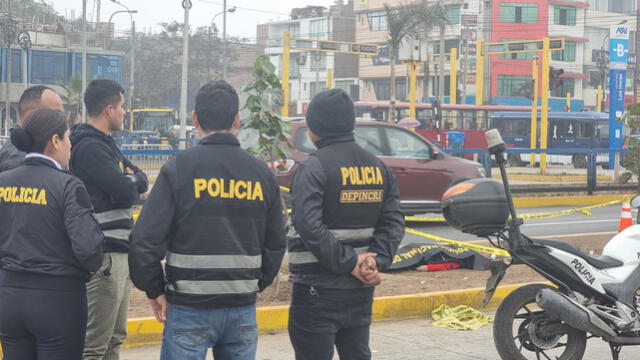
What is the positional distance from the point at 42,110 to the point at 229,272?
1.25 meters

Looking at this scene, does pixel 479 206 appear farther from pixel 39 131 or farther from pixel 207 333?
pixel 39 131

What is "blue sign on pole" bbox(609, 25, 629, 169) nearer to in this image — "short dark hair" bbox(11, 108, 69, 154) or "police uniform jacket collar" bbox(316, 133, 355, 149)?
"police uniform jacket collar" bbox(316, 133, 355, 149)

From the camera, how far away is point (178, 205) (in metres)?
3.87

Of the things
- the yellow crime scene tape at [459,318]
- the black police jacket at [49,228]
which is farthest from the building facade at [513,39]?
the black police jacket at [49,228]

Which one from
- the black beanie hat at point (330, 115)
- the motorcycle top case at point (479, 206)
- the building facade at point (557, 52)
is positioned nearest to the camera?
the black beanie hat at point (330, 115)

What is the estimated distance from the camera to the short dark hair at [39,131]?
4270mm

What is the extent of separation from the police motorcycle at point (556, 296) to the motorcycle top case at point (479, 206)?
0.01 m

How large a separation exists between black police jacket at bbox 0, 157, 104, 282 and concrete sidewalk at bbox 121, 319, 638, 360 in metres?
2.62

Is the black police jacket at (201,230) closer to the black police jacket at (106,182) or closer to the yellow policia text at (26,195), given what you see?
the yellow policia text at (26,195)

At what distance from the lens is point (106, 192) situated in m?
4.82

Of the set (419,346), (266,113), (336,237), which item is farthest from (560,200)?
(336,237)

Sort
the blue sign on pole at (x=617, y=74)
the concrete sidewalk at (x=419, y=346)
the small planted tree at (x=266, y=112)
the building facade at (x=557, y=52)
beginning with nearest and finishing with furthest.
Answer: the concrete sidewalk at (x=419, y=346) → the small planted tree at (x=266, y=112) → the blue sign on pole at (x=617, y=74) → the building facade at (x=557, y=52)

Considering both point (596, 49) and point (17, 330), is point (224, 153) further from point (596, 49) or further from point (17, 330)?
point (596, 49)

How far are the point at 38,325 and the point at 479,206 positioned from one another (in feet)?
9.36
